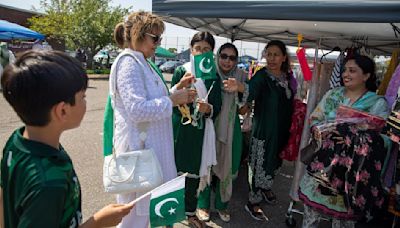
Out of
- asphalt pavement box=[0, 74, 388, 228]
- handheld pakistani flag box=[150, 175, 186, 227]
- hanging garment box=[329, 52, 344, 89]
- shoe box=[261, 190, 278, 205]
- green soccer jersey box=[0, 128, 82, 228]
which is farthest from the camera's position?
shoe box=[261, 190, 278, 205]

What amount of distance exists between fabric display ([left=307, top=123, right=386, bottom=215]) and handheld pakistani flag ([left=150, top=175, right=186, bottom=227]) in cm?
135

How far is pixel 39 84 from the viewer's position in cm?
104

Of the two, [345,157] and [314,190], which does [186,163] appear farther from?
[345,157]

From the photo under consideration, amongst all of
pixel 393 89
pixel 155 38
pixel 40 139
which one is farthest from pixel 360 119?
pixel 40 139

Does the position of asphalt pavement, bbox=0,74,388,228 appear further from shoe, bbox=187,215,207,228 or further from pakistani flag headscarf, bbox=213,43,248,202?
pakistani flag headscarf, bbox=213,43,248,202

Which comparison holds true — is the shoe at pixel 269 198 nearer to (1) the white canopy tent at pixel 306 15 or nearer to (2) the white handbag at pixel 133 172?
(1) the white canopy tent at pixel 306 15

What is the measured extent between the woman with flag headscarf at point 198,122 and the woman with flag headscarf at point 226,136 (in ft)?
0.47

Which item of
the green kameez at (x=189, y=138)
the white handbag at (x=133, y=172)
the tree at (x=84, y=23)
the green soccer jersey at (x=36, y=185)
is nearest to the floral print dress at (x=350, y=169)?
the green kameez at (x=189, y=138)

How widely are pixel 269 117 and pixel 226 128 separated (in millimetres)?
454

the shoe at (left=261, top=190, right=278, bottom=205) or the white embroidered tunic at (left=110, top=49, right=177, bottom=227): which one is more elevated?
the white embroidered tunic at (left=110, top=49, right=177, bottom=227)

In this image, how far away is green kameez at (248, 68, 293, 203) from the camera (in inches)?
131

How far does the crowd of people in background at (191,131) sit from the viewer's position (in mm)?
1060

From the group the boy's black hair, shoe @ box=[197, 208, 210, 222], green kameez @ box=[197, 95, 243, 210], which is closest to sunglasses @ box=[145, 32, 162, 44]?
the boy's black hair

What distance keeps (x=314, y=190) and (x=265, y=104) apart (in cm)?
96
